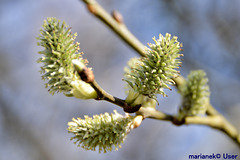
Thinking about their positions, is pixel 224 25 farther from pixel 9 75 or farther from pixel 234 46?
pixel 9 75

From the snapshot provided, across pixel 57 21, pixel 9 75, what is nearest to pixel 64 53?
pixel 57 21

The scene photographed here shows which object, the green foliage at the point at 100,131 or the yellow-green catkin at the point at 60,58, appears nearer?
the yellow-green catkin at the point at 60,58

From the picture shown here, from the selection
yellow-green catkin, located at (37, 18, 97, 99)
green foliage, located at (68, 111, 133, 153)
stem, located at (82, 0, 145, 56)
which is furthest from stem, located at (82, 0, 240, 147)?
yellow-green catkin, located at (37, 18, 97, 99)

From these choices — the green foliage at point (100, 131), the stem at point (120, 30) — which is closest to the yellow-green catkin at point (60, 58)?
the green foliage at point (100, 131)

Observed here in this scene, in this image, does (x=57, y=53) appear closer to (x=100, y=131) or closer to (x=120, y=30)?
(x=100, y=131)

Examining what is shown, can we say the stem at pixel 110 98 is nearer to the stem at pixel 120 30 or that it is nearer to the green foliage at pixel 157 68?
the green foliage at pixel 157 68

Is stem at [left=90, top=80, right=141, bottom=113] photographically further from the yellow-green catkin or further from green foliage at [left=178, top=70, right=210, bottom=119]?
green foliage at [left=178, top=70, right=210, bottom=119]
